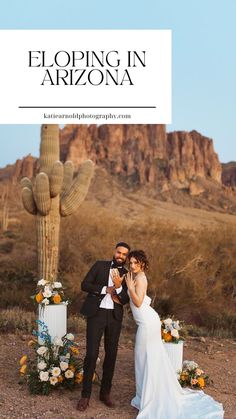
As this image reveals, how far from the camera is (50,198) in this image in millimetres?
14516

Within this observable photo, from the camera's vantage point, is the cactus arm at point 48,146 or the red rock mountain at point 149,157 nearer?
the cactus arm at point 48,146

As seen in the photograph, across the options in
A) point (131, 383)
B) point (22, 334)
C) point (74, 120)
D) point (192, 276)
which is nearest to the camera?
point (131, 383)

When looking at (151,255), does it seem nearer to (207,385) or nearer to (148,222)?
(148,222)

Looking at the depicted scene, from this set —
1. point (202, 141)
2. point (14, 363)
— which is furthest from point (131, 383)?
point (202, 141)

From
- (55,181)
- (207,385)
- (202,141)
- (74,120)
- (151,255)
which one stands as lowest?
(207,385)

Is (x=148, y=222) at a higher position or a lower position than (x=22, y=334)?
higher

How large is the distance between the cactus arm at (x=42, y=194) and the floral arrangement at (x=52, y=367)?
7765 millimetres

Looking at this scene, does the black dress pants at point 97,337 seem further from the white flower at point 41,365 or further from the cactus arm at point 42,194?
the cactus arm at point 42,194

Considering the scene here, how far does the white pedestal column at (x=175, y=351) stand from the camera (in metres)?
6.48

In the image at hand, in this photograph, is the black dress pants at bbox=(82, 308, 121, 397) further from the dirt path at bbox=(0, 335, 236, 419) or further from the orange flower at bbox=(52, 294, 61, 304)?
the orange flower at bbox=(52, 294, 61, 304)

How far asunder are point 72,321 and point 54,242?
5.05 metres

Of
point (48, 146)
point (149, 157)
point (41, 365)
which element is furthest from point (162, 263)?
point (149, 157)

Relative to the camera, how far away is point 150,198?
6481cm

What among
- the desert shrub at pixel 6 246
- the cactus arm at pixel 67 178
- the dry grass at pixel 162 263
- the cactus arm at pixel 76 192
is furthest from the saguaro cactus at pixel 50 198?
the desert shrub at pixel 6 246
